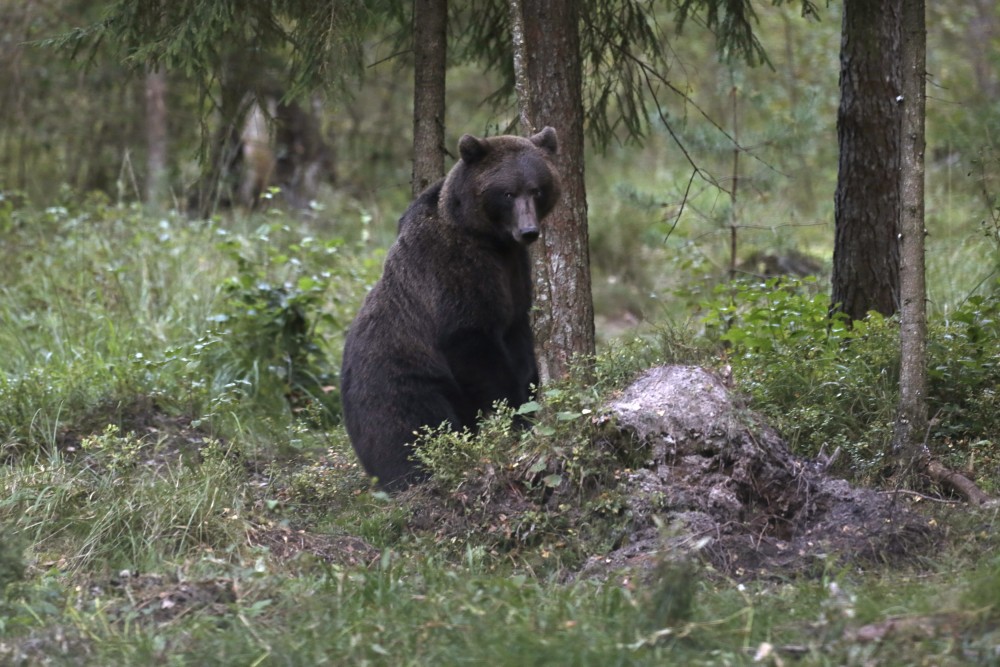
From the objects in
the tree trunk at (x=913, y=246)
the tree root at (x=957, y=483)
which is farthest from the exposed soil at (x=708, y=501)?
the tree trunk at (x=913, y=246)

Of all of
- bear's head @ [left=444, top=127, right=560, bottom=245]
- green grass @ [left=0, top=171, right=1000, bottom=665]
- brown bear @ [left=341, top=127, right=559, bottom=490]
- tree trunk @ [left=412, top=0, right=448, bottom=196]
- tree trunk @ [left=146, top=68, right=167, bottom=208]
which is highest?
tree trunk @ [left=146, top=68, right=167, bottom=208]

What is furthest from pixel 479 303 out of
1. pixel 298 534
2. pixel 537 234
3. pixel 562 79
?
pixel 298 534

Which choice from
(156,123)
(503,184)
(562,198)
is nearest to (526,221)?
(503,184)

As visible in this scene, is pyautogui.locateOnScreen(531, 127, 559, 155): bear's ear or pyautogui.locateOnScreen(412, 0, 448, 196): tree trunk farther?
pyautogui.locateOnScreen(412, 0, 448, 196): tree trunk

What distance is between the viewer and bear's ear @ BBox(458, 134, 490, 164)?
6539 millimetres

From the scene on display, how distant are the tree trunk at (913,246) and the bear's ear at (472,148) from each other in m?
2.47

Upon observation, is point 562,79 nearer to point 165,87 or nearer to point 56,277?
point 56,277

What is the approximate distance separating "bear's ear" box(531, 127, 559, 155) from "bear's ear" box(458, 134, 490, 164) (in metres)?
0.34

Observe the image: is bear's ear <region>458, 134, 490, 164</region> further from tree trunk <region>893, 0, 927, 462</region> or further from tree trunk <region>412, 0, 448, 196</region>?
tree trunk <region>893, 0, 927, 462</region>

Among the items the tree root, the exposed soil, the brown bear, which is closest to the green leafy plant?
the brown bear

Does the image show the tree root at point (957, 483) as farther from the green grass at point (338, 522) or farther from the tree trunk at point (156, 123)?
the tree trunk at point (156, 123)

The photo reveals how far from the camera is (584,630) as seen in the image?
384 cm

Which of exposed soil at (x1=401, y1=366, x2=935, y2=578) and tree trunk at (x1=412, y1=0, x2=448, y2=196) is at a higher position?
tree trunk at (x1=412, y1=0, x2=448, y2=196)

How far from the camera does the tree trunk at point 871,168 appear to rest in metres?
7.04
